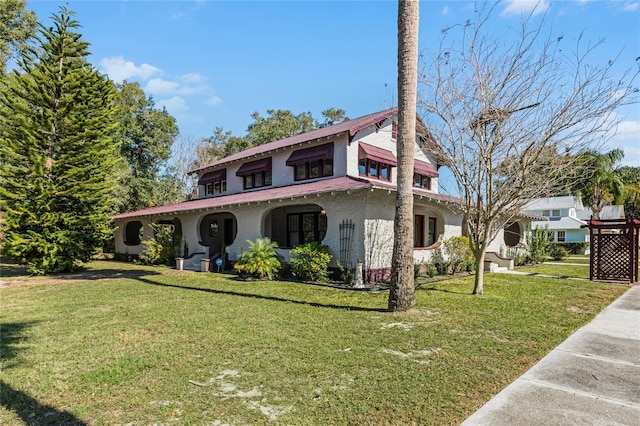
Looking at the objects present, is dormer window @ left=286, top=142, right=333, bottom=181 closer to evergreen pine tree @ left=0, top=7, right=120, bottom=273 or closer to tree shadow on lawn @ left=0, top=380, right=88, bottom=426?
evergreen pine tree @ left=0, top=7, right=120, bottom=273

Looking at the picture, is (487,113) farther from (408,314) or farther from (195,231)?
(195,231)

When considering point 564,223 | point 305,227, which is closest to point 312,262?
point 305,227

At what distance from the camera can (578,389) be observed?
426cm

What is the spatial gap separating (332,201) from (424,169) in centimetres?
790

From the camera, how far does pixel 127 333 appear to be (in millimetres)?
6676

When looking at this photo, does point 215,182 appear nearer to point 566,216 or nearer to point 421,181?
point 421,181

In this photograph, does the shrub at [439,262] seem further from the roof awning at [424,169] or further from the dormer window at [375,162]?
the roof awning at [424,169]

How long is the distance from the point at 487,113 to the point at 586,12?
3280mm

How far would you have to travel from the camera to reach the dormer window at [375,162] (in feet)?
52.9

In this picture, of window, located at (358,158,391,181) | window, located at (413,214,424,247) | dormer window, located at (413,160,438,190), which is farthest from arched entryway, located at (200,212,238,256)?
dormer window, located at (413,160,438,190)

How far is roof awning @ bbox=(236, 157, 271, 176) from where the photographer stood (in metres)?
19.7

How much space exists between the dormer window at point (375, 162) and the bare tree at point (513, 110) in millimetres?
5244

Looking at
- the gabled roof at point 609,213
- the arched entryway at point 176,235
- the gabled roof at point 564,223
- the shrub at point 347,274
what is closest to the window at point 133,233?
the arched entryway at point 176,235

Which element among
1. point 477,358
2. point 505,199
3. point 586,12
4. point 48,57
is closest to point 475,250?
point 505,199
